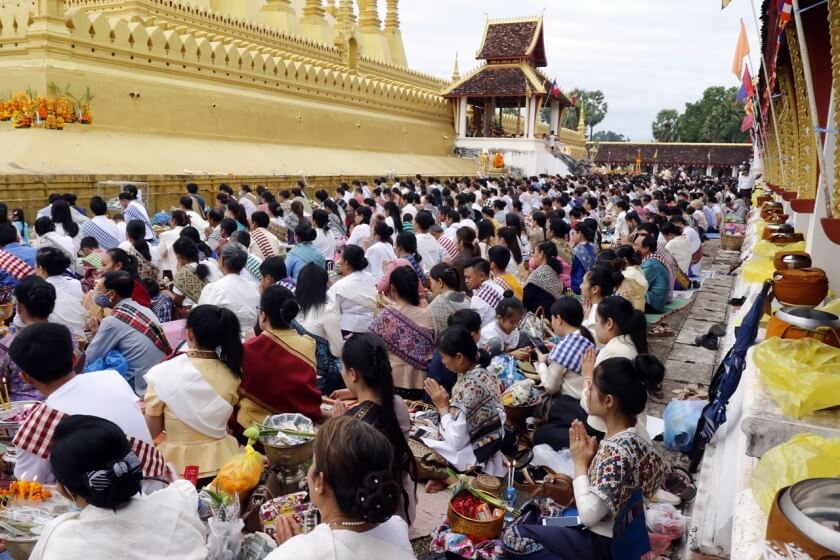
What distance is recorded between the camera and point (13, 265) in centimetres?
570

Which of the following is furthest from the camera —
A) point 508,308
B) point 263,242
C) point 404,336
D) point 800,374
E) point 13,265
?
point 263,242

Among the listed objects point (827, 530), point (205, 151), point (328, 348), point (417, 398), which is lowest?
point (417, 398)

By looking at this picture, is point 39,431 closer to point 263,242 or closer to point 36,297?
point 36,297

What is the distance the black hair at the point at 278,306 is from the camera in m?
4.05

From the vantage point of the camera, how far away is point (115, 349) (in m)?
4.51

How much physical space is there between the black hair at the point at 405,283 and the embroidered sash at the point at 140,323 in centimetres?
175

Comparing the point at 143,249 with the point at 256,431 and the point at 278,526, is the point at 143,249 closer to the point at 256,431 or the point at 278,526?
the point at 256,431

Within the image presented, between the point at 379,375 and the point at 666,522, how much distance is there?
Result: 1.88m

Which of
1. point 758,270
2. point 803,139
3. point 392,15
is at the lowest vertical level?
point 758,270

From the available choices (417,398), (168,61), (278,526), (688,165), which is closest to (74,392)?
(278,526)

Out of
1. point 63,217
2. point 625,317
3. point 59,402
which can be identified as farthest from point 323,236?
point 59,402

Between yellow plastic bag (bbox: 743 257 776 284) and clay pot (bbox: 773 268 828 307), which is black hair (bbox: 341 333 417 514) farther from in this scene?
yellow plastic bag (bbox: 743 257 776 284)

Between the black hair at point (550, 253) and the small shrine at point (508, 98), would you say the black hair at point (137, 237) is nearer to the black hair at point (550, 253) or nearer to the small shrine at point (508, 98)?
the black hair at point (550, 253)

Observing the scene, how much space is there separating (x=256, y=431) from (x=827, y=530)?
2712 mm
